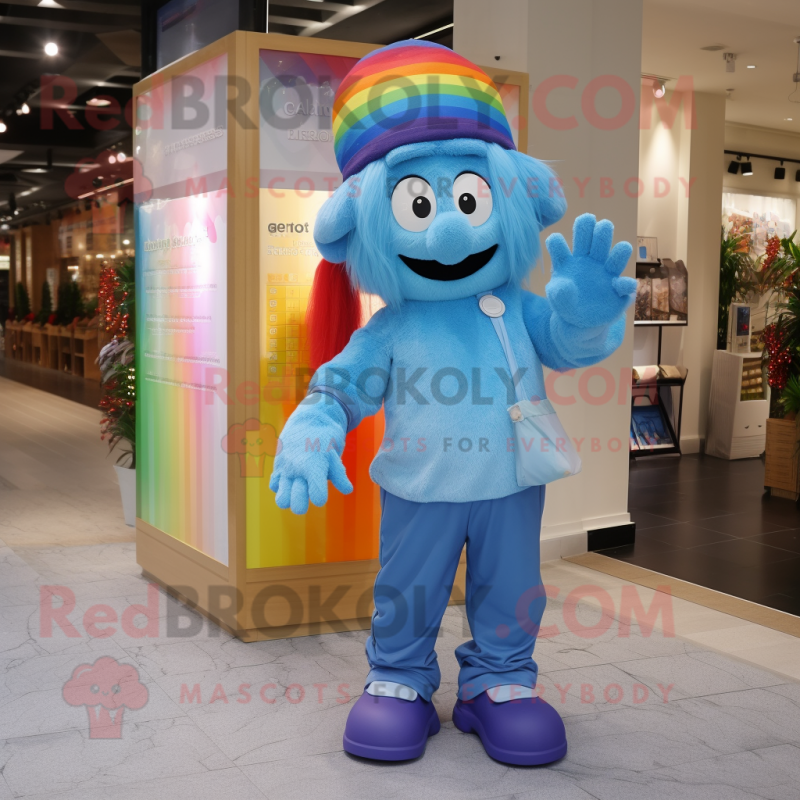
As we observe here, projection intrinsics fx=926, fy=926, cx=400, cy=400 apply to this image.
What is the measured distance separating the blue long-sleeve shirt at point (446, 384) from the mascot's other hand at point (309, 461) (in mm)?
79

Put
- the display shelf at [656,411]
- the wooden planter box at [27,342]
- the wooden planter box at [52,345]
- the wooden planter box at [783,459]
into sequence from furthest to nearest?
the wooden planter box at [27,342], the wooden planter box at [52,345], the display shelf at [656,411], the wooden planter box at [783,459]

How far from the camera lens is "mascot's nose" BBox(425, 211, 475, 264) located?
2023 millimetres

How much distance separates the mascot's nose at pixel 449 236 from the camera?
202 cm

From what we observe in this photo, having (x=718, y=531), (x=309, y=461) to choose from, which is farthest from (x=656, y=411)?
(x=309, y=461)

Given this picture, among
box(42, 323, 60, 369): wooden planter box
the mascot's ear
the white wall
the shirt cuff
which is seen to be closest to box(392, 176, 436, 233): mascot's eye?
the mascot's ear

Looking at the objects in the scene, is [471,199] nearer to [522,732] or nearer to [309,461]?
[309,461]

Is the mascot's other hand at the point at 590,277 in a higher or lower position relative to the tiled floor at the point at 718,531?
higher

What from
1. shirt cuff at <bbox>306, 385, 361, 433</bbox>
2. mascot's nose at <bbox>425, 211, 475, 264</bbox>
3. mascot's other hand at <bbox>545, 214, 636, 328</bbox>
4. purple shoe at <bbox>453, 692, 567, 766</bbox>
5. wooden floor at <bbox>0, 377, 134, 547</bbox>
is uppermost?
mascot's nose at <bbox>425, 211, 475, 264</bbox>

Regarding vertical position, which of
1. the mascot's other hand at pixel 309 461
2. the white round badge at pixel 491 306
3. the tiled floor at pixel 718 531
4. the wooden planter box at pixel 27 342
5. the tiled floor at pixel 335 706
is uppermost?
the white round badge at pixel 491 306

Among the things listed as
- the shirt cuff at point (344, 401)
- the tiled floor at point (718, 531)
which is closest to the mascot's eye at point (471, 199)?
the shirt cuff at point (344, 401)

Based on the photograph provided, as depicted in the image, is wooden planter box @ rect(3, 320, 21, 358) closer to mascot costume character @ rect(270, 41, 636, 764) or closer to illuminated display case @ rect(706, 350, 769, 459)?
illuminated display case @ rect(706, 350, 769, 459)

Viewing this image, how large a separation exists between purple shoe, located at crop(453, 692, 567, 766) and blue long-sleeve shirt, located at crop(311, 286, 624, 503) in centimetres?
51

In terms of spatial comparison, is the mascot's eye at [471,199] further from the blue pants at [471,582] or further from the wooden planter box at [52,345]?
the wooden planter box at [52,345]

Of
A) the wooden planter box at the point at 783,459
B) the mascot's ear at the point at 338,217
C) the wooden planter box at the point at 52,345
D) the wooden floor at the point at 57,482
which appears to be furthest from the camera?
the wooden planter box at the point at 52,345
